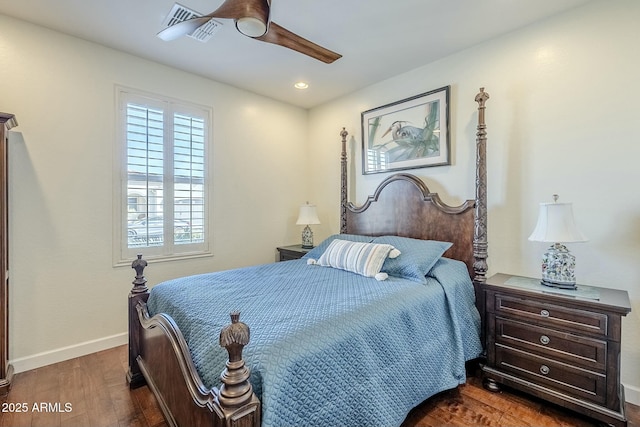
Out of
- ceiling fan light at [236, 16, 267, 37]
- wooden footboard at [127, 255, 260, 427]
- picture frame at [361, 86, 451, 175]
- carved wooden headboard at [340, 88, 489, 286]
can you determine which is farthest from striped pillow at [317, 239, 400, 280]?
ceiling fan light at [236, 16, 267, 37]

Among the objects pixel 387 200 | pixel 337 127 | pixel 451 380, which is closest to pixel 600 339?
pixel 451 380

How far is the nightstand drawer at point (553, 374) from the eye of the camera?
1796 millimetres

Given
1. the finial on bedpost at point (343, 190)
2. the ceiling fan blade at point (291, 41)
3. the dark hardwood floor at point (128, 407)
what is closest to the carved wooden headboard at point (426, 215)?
the finial on bedpost at point (343, 190)

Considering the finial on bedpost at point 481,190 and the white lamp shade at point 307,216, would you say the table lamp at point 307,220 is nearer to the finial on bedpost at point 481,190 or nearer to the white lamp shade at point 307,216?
the white lamp shade at point 307,216

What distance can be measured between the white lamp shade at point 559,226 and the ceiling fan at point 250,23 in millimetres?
1982

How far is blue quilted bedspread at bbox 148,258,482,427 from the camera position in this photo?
123 centimetres

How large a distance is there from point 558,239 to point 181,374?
7.61ft

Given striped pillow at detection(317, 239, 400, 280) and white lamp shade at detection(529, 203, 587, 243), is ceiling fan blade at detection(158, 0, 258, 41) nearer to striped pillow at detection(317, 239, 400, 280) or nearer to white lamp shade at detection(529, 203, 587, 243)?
striped pillow at detection(317, 239, 400, 280)

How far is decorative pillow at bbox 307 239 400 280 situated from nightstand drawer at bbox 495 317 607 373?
0.90 m

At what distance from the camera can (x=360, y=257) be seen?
2.52 meters

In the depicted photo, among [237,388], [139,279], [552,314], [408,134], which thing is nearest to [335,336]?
[237,388]

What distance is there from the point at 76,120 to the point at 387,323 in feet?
9.91

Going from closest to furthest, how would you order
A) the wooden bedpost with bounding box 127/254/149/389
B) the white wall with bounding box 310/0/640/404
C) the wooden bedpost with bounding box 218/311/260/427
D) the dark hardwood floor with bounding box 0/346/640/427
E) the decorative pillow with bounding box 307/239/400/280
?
the wooden bedpost with bounding box 218/311/260/427 → the dark hardwood floor with bounding box 0/346/640/427 → the white wall with bounding box 310/0/640/404 → the wooden bedpost with bounding box 127/254/149/389 → the decorative pillow with bounding box 307/239/400/280

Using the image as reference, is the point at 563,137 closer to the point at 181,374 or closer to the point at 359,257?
the point at 359,257
